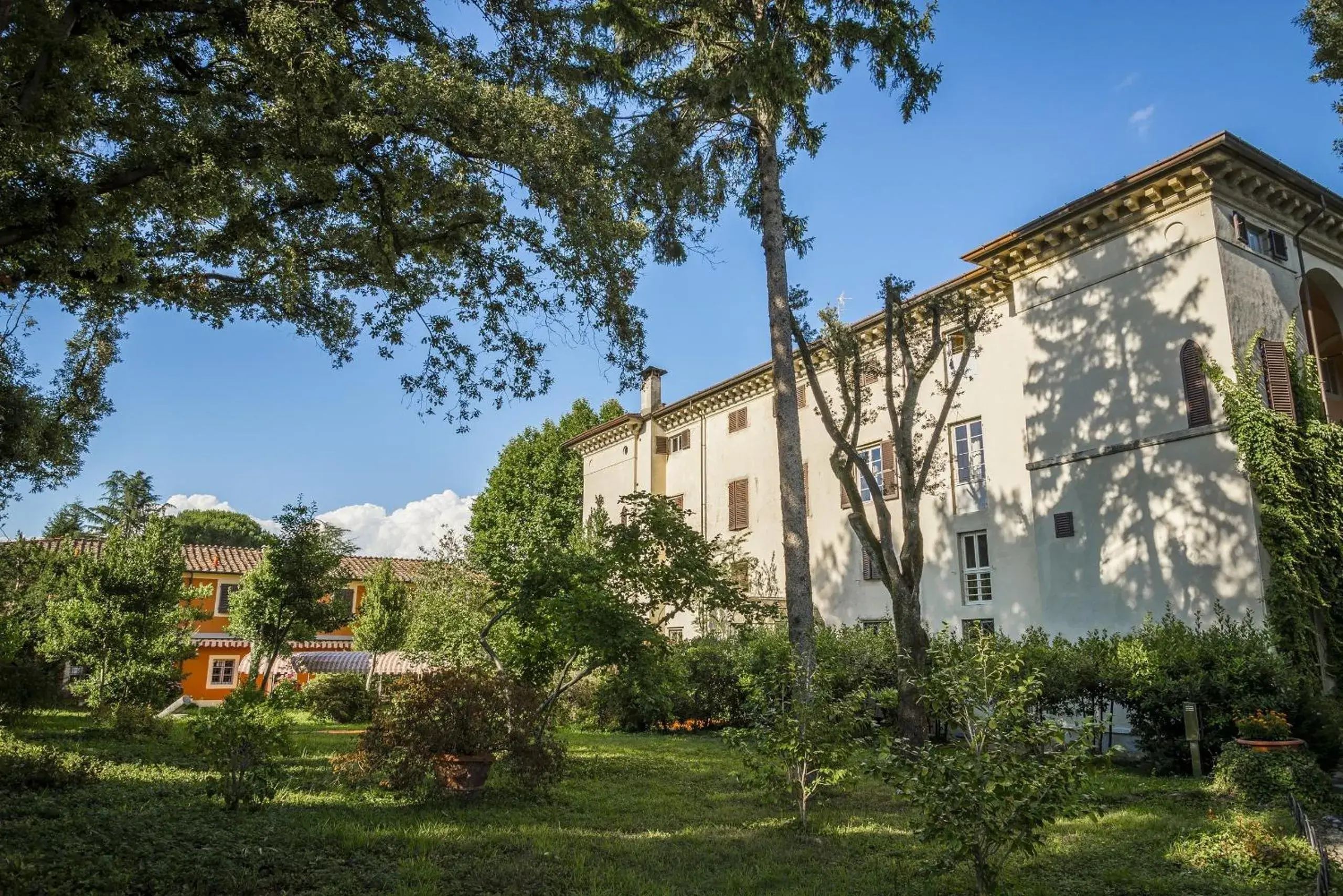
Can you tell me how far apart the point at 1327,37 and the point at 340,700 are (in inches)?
972

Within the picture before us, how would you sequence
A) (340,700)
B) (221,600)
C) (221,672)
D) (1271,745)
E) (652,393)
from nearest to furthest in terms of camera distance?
(1271,745), (340,700), (652,393), (221,672), (221,600)

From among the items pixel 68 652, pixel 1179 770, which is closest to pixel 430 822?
pixel 1179 770

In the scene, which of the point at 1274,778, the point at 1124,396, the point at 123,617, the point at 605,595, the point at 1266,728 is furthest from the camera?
the point at 123,617

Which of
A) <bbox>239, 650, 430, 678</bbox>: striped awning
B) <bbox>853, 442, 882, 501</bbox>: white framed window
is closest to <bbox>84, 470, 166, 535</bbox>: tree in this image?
<bbox>239, 650, 430, 678</bbox>: striped awning

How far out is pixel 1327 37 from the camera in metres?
11.5

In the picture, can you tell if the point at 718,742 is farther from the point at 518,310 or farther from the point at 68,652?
the point at 68,652

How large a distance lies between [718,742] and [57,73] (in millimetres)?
14639

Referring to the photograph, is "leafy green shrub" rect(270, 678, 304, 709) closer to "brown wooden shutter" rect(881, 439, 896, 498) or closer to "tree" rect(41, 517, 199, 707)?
"tree" rect(41, 517, 199, 707)

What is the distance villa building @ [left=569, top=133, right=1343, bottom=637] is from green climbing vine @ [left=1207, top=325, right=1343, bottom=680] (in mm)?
401

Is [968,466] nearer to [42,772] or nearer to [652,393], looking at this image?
[652,393]

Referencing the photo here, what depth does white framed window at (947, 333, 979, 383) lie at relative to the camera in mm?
19516

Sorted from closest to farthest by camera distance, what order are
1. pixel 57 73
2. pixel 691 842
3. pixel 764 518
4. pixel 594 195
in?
pixel 57 73 < pixel 691 842 < pixel 594 195 < pixel 764 518

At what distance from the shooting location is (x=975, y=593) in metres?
19.4

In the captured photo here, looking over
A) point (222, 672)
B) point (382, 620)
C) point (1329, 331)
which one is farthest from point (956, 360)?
point (222, 672)
